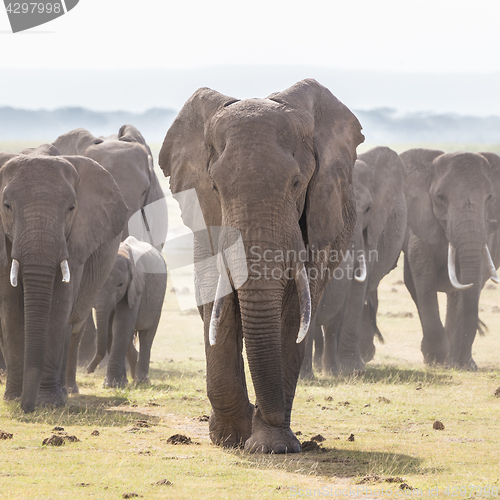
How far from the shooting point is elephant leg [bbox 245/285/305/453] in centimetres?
639

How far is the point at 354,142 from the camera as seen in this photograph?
23.9ft

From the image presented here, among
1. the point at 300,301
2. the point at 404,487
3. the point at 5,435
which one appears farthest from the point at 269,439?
the point at 5,435

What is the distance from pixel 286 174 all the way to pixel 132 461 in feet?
7.41

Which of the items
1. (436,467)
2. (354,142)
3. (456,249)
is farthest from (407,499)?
(456,249)

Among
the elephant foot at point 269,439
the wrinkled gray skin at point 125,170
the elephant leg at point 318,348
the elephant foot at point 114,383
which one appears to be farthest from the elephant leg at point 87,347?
the elephant foot at point 269,439

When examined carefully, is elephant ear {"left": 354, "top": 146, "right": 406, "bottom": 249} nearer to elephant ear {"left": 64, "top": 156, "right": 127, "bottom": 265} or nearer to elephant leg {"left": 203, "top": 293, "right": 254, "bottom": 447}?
elephant ear {"left": 64, "top": 156, "right": 127, "bottom": 265}

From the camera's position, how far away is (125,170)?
15578 mm

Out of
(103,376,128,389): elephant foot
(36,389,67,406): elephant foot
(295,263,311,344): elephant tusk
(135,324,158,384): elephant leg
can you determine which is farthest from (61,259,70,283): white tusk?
(135,324,158,384): elephant leg

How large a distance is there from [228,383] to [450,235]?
807 centimetres

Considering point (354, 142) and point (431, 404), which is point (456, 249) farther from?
point (354, 142)

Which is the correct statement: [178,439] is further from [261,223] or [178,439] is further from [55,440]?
[261,223]

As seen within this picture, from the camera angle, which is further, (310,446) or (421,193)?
(421,193)

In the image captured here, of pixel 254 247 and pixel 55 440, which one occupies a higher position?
pixel 254 247

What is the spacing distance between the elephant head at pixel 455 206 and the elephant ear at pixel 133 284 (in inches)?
185
